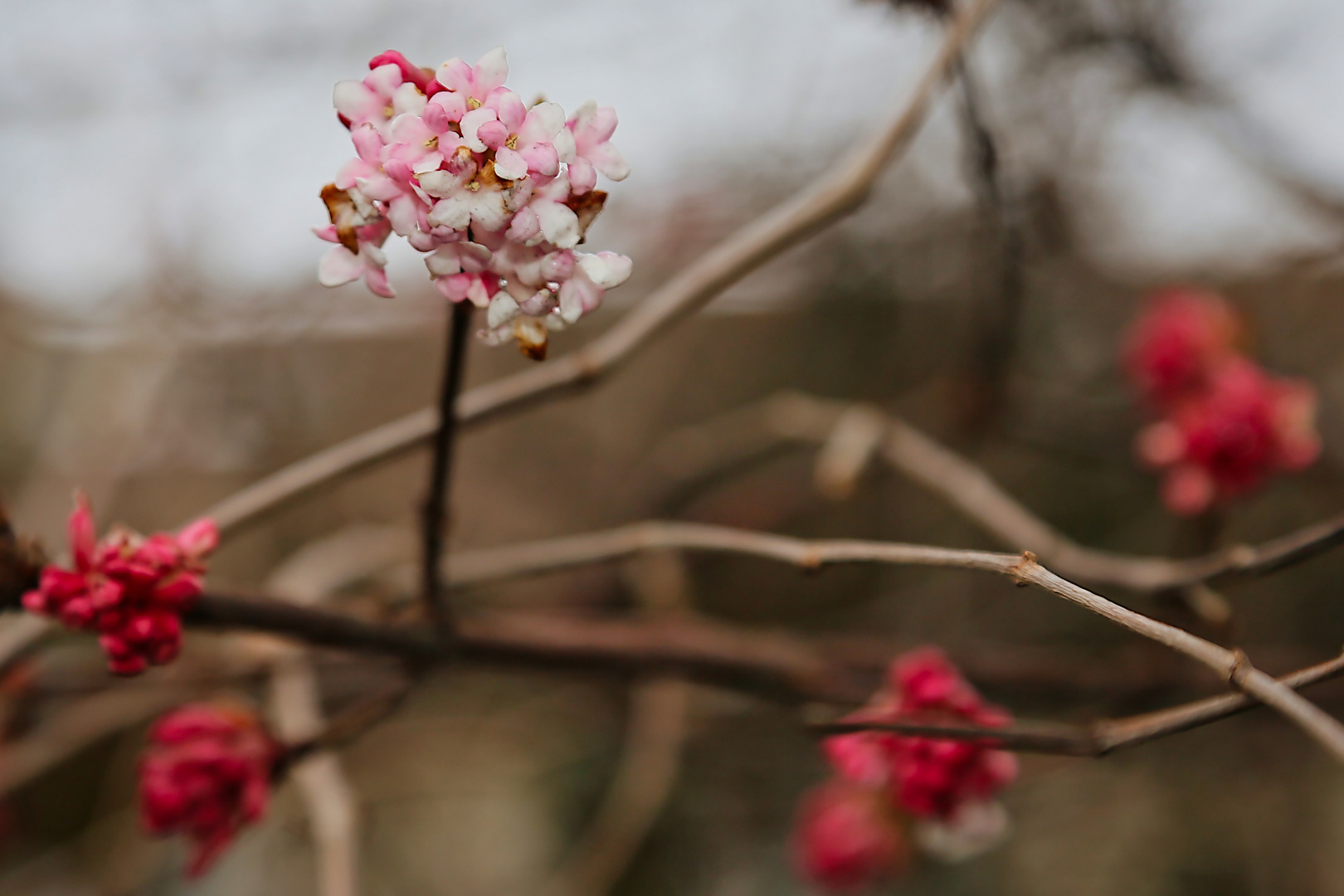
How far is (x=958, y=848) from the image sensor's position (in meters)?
0.69

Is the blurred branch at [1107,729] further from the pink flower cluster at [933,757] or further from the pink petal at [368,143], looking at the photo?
the pink petal at [368,143]

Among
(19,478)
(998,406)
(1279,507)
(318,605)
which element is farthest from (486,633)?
(19,478)

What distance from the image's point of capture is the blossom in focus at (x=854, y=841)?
99cm

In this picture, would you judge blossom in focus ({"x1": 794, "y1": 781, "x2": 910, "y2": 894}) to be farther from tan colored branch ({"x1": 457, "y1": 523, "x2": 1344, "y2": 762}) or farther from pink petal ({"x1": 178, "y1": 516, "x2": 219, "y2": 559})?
pink petal ({"x1": 178, "y1": 516, "x2": 219, "y2": 559})

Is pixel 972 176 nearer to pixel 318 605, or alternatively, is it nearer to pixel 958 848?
pixel 958 848

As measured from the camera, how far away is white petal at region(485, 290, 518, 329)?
401 mm

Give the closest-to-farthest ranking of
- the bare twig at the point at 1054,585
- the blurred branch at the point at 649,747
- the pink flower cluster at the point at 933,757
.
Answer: the bare twig at the point at 1054,585, the pink flower cluster at the point at 933,757, the blurred branch at the point at 649,747

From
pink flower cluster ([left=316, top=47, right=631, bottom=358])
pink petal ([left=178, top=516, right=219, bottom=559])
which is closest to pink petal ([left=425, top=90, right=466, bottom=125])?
pink flower cluster ([left=316, top=47, right=631, bottom=358])

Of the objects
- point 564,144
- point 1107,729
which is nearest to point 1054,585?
point 1107,729

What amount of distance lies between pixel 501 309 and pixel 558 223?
0.05 meters

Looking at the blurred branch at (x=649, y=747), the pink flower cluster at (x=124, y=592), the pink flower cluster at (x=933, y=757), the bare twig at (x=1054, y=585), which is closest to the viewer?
the bare twig at (x=1054, y=585)

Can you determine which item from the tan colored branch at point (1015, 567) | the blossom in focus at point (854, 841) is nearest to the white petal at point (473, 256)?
the tan colored branch at point (1015, 567)

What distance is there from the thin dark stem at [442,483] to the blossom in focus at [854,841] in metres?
0.57

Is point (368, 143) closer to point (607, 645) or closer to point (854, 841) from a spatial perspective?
point (607, 645)
